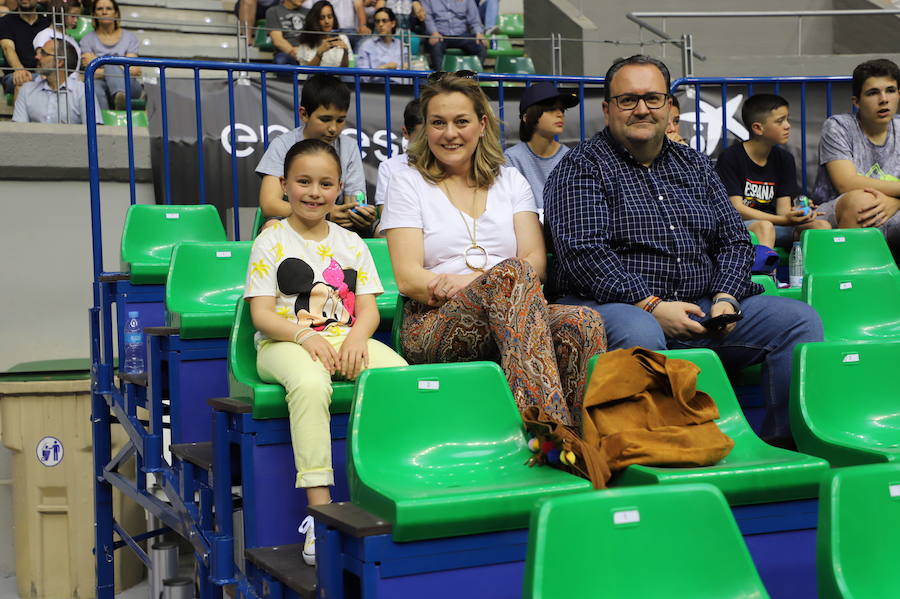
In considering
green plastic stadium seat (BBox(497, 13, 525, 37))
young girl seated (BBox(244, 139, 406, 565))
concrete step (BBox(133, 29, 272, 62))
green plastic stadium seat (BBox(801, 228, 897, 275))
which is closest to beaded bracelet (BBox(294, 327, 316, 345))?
young girl seated (BBox(244, 139, 406, 565))

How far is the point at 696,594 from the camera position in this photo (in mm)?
1646

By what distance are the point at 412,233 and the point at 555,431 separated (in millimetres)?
921

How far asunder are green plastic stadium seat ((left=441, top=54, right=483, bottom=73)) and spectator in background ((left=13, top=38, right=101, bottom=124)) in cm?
310

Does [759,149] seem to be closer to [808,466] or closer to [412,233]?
[412,233]

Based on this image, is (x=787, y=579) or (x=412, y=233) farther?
(x=412, y=233)

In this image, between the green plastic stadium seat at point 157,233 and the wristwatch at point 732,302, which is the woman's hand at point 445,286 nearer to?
the wristwatch at point 732,302

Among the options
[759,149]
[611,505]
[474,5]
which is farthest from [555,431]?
[474,5]

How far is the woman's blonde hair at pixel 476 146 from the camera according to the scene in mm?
2922

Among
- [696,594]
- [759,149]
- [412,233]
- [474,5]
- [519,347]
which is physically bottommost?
[696,594]

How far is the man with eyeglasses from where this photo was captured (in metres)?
2.81

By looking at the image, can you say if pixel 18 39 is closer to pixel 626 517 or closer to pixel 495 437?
pixel 495 437

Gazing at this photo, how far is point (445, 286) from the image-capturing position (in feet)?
8.89

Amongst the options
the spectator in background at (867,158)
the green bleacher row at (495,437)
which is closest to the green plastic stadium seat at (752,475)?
the green bleacher row at (495,437)

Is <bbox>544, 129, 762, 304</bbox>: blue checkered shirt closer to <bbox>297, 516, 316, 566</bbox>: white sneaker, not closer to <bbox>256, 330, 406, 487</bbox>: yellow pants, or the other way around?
<bbox>256, 330, 406, 487</bbox>: yellow pants
